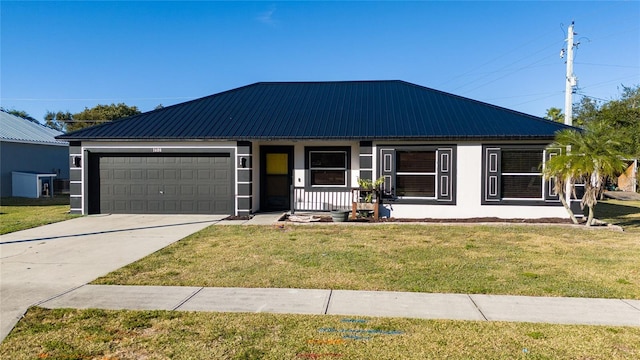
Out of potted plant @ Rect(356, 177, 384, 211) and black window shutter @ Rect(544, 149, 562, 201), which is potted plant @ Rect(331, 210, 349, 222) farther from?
black window shutter @ Rect(544, 149, 562, 201)

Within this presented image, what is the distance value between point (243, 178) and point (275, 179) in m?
1.65

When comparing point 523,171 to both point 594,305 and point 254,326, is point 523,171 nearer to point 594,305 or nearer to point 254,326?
point 594,305

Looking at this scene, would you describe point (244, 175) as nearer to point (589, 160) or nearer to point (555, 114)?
point (589, 160)

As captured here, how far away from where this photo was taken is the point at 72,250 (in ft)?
27.4

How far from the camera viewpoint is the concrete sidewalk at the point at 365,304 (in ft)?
15.3

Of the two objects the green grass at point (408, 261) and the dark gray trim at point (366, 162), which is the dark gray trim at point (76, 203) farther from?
the dark gray trim at point (366, 162)

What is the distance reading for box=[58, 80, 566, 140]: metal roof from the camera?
508 inches

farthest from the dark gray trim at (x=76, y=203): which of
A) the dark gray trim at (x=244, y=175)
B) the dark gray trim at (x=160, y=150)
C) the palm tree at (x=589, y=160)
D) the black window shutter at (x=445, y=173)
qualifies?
the palm tree at (x=589, y=160)

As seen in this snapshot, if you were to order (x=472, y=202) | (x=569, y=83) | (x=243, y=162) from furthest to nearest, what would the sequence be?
(x=569, y=83) < (x=243, y=162) < (x=472, y=202)

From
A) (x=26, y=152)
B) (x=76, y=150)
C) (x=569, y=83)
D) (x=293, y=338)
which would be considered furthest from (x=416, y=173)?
(x=26, y=152)

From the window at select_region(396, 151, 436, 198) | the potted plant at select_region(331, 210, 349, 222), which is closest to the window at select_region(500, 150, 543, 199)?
the window at select_region(396, 151, 436, 198)

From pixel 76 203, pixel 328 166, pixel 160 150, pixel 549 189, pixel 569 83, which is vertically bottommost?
pixel 76 203

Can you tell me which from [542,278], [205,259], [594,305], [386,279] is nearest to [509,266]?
[542,278]

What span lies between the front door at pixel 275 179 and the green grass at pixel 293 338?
1017 cm
